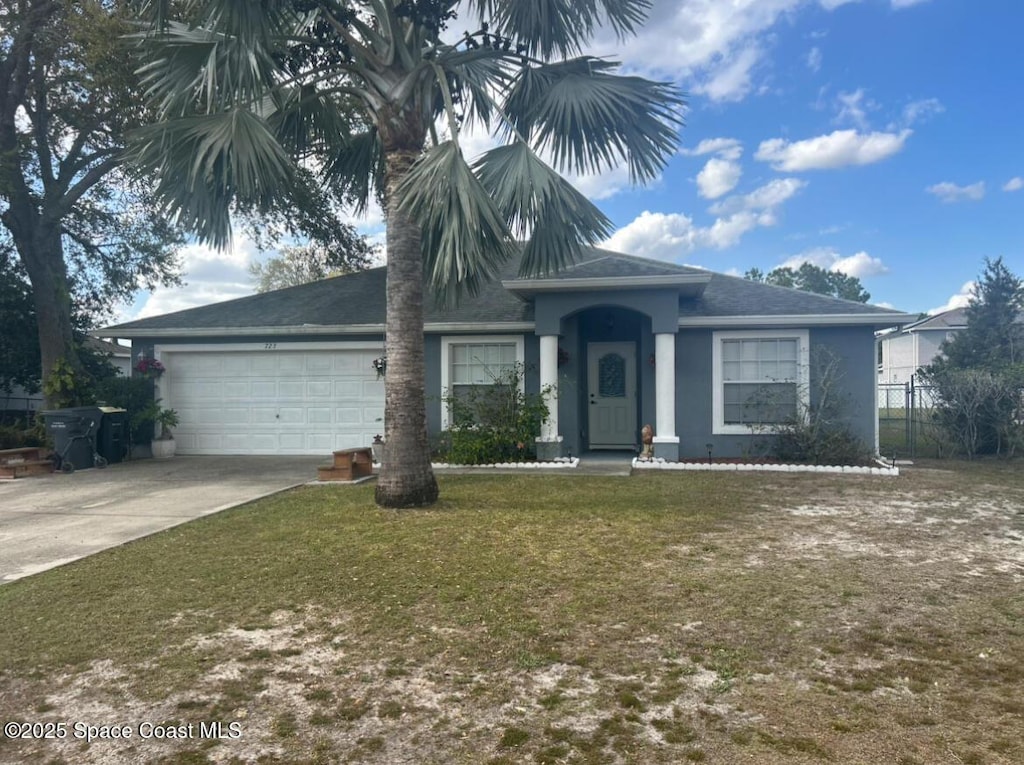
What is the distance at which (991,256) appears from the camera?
17.0 meters

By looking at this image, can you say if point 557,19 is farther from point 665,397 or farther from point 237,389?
point 237,389

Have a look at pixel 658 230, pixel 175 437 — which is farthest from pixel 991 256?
pixel 175 437

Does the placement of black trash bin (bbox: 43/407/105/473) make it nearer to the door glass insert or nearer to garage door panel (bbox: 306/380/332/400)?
garage door panel (bbox: 306/380/332/400)

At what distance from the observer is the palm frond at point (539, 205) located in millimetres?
6785

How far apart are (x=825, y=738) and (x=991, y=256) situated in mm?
19171

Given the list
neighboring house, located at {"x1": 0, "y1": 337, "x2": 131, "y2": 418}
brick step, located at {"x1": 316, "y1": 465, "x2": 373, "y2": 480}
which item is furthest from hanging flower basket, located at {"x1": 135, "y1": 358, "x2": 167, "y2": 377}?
brick step, located at {"x1": 316, "y1": 465, "x2": 373, "y2": 480}

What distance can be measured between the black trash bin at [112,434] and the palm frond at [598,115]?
8913 millimetres

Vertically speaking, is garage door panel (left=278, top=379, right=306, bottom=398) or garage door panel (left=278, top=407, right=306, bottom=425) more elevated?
garage door panel (left=278, top=379, right=306, bottom=398)

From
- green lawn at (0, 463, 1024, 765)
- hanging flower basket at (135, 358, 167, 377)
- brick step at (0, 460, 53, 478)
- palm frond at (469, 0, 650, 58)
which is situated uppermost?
palm frond at (469, 0, 650, 58)

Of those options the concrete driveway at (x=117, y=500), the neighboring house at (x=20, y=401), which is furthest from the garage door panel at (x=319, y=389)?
the neighboring house at (x=20, y=401)

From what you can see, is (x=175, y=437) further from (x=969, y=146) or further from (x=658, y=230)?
(x=969, y=146)

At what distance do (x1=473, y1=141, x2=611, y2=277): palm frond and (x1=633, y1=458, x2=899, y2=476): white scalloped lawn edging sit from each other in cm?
418

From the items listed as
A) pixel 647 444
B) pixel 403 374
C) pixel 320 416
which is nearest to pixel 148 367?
pixel 320 416

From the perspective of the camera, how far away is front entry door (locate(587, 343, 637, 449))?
469 inches
